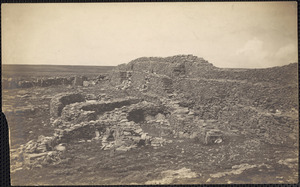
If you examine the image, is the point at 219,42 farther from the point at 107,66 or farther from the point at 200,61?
the point at 107,66

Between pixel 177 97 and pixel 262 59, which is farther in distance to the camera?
pixel 177 97

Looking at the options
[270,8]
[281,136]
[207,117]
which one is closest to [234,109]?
[207,117]

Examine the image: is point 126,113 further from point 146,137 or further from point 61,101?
point 61,101

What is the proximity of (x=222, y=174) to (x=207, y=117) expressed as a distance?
5.47 feet

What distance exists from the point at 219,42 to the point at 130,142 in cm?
383

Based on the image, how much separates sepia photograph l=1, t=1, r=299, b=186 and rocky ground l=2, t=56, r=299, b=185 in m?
0.03

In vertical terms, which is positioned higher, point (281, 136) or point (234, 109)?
point (234, 109)

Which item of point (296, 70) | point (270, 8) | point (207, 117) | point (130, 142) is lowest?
point (130, 142)

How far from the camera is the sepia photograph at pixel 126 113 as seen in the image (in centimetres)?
709

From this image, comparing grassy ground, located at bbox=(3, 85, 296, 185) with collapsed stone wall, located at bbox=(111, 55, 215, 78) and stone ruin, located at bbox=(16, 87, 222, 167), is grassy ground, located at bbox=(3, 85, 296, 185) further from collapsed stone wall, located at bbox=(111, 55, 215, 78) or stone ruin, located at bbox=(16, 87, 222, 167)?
collapsed stone wall, located at bbox=(111, 55, 215, 78)

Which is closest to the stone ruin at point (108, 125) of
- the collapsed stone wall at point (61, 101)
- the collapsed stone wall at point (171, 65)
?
the collapsed stone wall at point (61, 101)

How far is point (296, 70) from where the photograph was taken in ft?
24.1

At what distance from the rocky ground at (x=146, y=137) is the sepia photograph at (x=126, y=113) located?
0.03 m

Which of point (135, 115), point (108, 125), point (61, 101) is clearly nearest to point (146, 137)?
point (135, 115)
